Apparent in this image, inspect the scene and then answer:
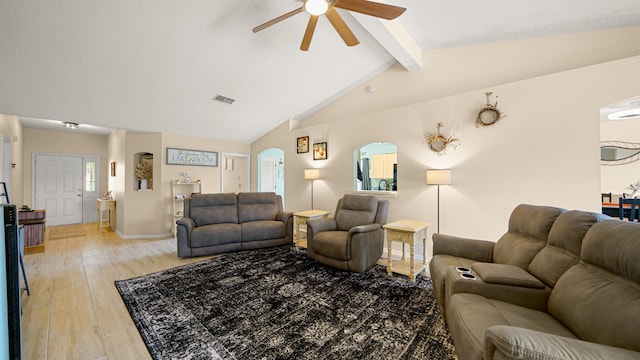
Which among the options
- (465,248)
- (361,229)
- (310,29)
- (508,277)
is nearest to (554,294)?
(508,277)

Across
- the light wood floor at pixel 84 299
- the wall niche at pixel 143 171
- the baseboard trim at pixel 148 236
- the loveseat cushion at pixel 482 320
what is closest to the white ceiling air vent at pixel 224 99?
the wall niche at pixel 143 171

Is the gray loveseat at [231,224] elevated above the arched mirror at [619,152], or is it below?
below

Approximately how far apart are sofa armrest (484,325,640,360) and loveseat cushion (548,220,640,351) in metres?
0.22

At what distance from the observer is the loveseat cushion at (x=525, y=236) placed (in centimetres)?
176

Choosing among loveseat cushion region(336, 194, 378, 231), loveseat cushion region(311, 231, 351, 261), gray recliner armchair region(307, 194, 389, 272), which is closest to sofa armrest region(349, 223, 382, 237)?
gray recliner armchair region(307, 194, 389, 272)

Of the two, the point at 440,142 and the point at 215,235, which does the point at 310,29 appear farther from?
the point at 215,235

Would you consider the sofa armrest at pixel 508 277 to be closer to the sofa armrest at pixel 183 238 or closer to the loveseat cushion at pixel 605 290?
the loveseat cushion at pixel 605 290

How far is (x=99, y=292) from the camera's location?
2.59 meters

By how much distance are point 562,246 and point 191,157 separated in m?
6.19

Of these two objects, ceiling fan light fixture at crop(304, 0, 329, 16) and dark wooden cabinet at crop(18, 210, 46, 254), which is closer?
ceiling fan light fixture at crop(304, 0, 329, 16)

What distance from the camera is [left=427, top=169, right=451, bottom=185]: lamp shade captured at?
317 cm

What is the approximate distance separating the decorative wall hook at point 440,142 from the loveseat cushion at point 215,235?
3403mm

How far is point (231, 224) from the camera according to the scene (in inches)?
164

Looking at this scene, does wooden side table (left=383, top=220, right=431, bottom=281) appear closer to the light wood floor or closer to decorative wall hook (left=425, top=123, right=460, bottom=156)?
decorative wall hook (left=425, top=123, right=460, bottom=156)
